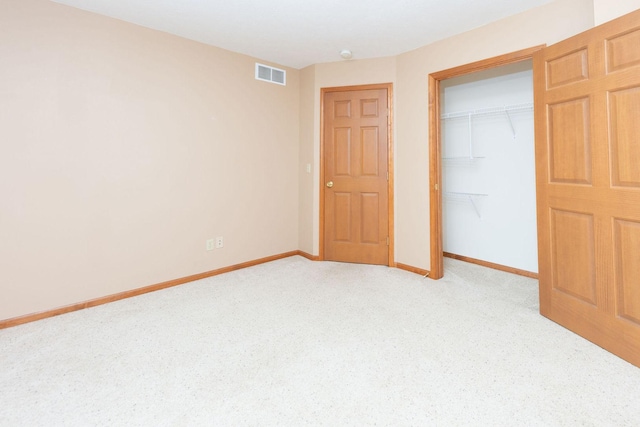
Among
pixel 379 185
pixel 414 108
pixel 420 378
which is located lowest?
pixel 420 378

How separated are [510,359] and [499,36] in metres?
2.55

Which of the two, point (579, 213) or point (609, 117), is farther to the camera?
point (579, 213)

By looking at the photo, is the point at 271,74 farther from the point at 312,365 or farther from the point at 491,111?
the point at 312,365

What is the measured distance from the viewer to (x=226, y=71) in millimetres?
3303

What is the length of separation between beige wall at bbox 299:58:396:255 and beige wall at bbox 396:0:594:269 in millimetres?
260

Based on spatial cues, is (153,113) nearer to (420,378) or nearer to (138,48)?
(138,48)

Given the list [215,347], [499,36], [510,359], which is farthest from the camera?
[499,36]

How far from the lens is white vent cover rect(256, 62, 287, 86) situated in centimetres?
359

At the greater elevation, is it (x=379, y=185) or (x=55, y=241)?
(x=379, y=185)

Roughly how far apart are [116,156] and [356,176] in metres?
2.43

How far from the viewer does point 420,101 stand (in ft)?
10.6

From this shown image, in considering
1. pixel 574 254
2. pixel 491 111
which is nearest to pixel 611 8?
pixel 574 254

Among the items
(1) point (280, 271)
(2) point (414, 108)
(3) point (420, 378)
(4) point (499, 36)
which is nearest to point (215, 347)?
(3) point (420, 378)


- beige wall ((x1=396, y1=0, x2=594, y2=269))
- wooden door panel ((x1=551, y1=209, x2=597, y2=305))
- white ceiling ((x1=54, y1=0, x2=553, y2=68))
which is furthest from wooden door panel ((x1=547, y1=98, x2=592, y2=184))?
white ceiling ((x1=54, y1=0, x2=553, y2=68))
